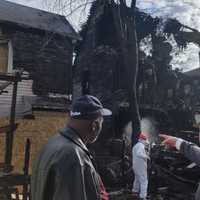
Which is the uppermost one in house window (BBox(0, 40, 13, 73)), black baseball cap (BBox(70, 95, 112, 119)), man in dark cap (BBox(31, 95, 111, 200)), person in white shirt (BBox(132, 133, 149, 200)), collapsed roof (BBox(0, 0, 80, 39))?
collapsed roof (BBox(0, 0, 80, 39))

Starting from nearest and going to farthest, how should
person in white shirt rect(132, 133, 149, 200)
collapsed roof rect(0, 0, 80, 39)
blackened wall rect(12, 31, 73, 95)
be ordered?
person in white shirt rect(132, 133, 149, 200)
collapsed roof rect(0, 0, 80, 39)
blackened wall rect(12, 31, 73, 95)

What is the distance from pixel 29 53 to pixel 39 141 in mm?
3759

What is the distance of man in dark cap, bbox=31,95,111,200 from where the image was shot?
2.82m

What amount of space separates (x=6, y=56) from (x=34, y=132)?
303 cm

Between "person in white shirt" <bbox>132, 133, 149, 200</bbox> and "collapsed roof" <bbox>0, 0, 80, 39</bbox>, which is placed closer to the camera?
"person in white shirt" <bbox>132, 133, 149, 200</bbox>

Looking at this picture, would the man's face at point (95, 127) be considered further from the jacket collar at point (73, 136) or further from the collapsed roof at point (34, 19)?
the collapsed roof at point (34, 19)

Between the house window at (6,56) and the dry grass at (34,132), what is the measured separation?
1998 millimetres

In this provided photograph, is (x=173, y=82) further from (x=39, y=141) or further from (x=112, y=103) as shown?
(x=39, y=141)

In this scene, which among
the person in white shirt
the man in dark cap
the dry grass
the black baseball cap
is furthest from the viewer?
the dry grass

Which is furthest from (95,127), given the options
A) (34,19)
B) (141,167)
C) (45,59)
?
(34,19)

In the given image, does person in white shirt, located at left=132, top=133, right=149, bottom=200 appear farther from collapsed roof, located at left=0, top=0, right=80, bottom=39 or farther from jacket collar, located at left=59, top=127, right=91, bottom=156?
jacket collar, located at left=59, top=127, right=91, bottom=156

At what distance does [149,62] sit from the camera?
26047 mm

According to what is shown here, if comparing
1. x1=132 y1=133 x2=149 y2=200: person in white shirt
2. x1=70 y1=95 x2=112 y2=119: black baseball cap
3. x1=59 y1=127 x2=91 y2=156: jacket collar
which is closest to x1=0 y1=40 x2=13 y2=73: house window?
x1=132 y1=133 x2=149 y2=200: person in white shirt

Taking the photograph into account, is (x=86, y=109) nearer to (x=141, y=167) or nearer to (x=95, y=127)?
(x=95, y=127)
